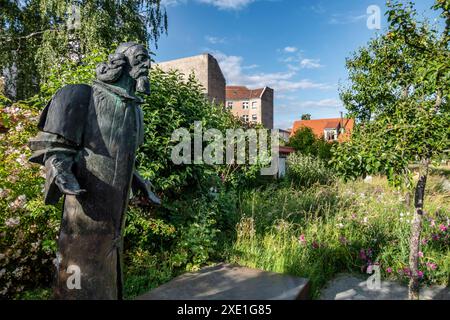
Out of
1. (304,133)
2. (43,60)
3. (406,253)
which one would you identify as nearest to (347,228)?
(406,253)

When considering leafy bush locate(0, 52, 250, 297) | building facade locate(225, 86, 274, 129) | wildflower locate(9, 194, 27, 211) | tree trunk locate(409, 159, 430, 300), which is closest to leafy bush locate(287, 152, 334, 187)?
leafy bush locate(0, 52, 250, 297)

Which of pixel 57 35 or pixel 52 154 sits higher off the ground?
pixel 57 35

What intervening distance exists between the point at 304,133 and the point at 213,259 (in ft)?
61.5

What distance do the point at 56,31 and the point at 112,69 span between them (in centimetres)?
1094

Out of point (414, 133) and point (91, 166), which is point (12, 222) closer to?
point (91, 166)

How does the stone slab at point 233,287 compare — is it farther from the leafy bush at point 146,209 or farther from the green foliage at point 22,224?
the green foliage at point 22,224

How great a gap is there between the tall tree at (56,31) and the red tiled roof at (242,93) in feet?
106

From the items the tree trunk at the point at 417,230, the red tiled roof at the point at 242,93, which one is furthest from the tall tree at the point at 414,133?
the red tiled roof at the point at 242,93

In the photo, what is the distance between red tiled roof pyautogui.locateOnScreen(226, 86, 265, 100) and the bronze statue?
41623 mm

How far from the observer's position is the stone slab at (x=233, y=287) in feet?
8.67

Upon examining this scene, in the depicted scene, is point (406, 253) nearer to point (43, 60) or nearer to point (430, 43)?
point (430, 43)

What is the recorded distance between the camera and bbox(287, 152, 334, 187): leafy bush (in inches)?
446

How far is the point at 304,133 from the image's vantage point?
21.8m
